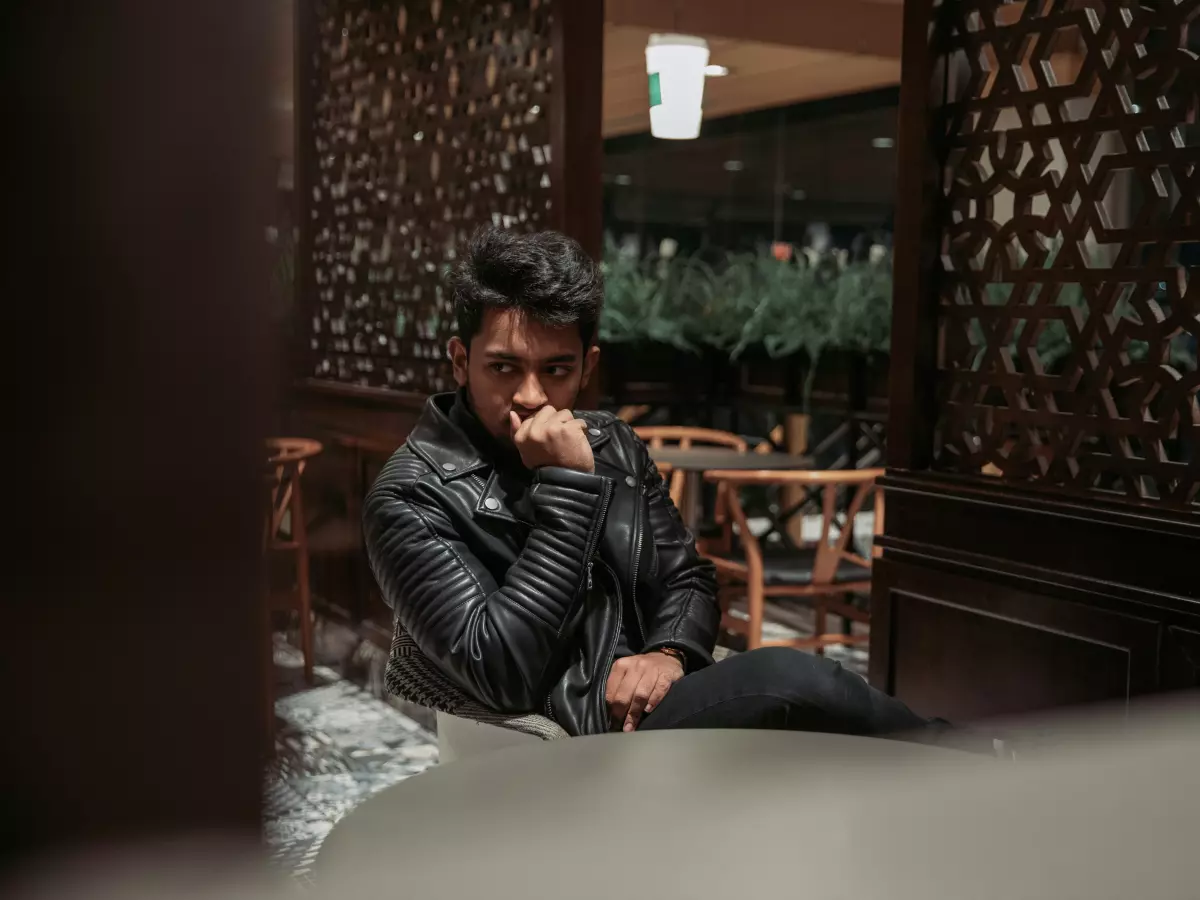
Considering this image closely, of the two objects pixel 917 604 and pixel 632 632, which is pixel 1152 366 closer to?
pixel 917 604

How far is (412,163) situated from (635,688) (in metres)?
3.05

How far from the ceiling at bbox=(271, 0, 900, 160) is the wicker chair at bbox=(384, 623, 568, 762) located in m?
5.11

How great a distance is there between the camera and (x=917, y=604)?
2857 millimetres

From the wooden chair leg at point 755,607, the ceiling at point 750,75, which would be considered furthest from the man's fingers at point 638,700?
the ceiling at point 750,75

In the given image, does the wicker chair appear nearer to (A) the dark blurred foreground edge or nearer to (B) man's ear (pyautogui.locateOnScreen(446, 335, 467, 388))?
(B) man's ear (pyautogui.locateOnScreen(446, 335, 467, 388))

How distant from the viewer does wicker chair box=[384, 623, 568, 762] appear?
1.69m

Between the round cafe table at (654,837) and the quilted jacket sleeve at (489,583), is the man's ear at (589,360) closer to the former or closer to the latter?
the quilted jacket sleeve at (489,583)

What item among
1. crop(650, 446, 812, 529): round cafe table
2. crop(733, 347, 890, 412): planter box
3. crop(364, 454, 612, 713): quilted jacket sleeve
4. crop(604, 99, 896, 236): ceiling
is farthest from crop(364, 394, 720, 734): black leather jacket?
crop(604, 99, 896, 236): ceiling

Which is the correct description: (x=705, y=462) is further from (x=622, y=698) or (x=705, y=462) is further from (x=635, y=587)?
(x=622, y=698)

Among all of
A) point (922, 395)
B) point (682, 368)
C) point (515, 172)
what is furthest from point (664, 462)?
point (682, 368)

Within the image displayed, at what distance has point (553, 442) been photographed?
1.78m

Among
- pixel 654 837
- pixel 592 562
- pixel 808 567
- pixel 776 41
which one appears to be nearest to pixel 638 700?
pixel 592 562

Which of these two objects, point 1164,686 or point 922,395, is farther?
point 922,395

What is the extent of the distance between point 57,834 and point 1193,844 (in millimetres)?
296
